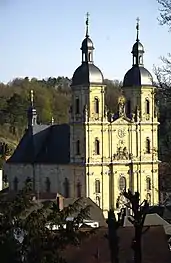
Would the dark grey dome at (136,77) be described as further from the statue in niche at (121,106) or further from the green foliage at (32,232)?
the green foliage at (32,232)

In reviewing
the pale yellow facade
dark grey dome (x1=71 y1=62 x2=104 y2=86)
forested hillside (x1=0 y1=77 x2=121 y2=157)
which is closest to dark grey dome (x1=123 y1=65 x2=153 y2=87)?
the pale yellow facade

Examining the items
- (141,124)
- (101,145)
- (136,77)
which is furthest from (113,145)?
(136,77)

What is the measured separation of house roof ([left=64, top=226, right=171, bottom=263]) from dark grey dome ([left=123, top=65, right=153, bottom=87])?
94.7ft

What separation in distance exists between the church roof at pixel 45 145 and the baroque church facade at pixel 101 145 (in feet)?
0.24

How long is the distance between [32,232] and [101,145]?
37824 mm

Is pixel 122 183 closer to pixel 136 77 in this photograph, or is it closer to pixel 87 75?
pixel 136 77

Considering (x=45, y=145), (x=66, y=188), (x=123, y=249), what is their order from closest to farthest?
(x=123, y=249) → (x=66, y=188) → (x=45, y=145)

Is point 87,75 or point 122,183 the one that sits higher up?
point 87,75

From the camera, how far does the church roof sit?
189ft

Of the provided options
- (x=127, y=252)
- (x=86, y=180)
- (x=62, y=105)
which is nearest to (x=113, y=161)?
(x=86, y=180)

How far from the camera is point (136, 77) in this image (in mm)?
56344

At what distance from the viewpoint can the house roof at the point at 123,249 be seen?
25875 mm

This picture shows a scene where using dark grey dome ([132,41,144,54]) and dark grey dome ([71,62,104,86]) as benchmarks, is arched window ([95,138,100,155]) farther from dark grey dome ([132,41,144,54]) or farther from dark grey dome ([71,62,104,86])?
dark grey dome ([132,41,144,54])

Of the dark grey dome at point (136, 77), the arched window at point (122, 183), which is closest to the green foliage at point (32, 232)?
the arched window at point (122, 183)
